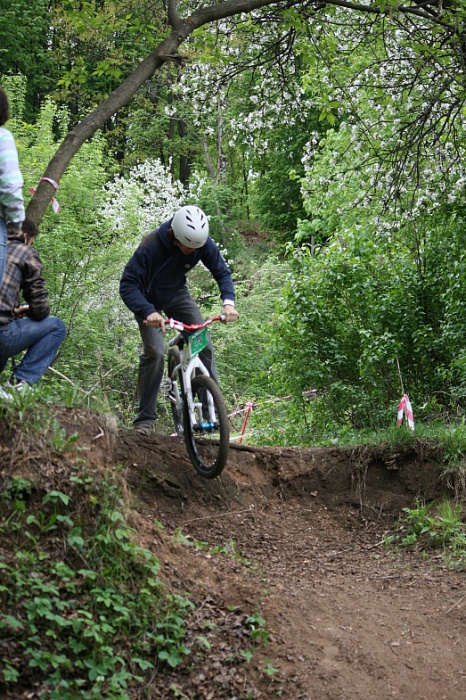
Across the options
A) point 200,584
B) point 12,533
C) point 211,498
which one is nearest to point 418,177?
point 211,498

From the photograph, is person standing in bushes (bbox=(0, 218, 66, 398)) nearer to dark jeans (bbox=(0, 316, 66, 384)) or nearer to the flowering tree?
dark jeans (bbox=(0, 316, 66, 384))

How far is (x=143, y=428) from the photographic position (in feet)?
23.2

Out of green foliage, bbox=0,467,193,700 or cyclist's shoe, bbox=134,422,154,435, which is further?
cyclist's shoe, bbox=134,422,154,435

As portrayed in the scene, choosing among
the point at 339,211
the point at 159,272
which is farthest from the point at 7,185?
the point at 339,211

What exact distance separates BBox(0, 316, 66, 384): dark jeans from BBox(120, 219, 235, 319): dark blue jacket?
94 centimetres

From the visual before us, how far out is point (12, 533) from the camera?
4.38 metres

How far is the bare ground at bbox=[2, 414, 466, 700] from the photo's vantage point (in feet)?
15.2

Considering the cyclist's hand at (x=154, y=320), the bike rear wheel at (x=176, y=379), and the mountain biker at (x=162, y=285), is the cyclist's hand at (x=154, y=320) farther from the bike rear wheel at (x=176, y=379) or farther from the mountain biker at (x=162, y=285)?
the bike rear wheel at (x=176, y=379)

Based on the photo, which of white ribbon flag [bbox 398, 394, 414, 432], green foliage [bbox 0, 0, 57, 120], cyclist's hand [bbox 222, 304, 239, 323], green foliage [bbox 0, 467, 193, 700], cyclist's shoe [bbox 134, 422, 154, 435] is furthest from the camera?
green foliage [bbox 0, 0, 57, 120]

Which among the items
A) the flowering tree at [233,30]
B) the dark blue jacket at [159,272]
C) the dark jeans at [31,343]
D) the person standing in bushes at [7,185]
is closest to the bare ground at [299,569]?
the dark jeans at [31,343]

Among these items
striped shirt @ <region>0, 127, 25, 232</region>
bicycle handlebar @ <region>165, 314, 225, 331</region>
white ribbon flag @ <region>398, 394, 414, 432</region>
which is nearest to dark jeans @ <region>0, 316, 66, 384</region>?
striped shirt @ <region>0, 127, 25, 232</region>

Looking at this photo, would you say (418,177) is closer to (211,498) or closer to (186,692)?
(211,498)

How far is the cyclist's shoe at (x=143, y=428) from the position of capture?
7043 millimetres

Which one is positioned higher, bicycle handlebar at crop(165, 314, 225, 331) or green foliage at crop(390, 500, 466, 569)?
bicycle handlebar at crop(165, 314, 225, 331)
